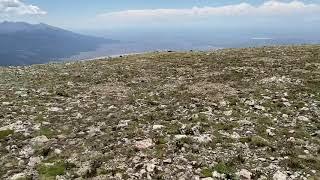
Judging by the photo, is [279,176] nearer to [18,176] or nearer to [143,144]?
[143,144]

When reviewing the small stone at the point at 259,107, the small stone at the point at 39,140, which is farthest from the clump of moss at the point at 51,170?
the small stone at the point at 259,107

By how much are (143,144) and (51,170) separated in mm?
3450

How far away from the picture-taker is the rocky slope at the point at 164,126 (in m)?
13.1

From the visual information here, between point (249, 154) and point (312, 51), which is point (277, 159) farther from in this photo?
point (312, 51)

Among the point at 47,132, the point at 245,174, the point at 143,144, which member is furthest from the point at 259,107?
the point at 47,132

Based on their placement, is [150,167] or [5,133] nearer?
[150,167]

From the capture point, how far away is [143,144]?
584 inches

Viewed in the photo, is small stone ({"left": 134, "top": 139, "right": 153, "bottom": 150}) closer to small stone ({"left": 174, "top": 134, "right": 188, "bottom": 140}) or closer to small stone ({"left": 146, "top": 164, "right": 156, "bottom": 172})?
small stone ({"left": 174, "top": 134, "right": 188, "bottom": 140})

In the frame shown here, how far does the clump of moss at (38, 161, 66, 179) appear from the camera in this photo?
12.7 metres

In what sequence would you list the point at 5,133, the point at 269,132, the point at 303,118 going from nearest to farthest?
the point at 269,132 → the point at 5,133 → the point at 303,118

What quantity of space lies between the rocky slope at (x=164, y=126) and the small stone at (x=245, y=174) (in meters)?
0.03

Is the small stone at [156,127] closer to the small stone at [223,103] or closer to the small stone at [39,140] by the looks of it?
the small stone at [39,140]

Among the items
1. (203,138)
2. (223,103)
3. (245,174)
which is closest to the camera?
(245,174)

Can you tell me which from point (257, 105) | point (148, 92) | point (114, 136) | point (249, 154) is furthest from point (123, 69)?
point (249, 154)
